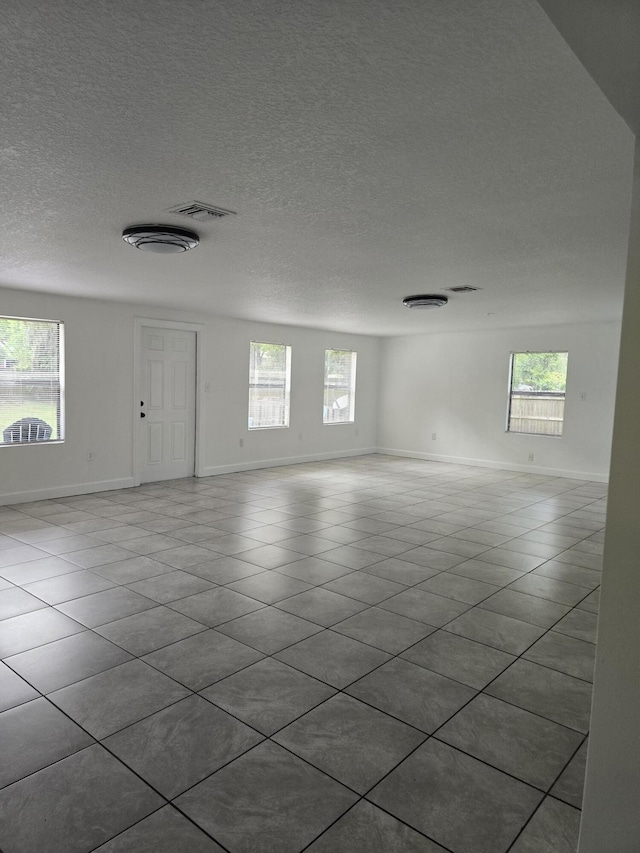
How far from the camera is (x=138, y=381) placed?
7.00 metres

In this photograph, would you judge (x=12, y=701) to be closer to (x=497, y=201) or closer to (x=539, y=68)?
(x=539, y=68)

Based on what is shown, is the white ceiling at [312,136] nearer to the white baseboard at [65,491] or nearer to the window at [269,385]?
the white baseboard at [65,491]

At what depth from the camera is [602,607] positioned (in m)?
1.42

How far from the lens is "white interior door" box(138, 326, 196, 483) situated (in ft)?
23.7

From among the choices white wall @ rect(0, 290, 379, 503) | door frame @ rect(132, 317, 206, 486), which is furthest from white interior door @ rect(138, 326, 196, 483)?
white wall @ rect(0, 290, 379, 503)

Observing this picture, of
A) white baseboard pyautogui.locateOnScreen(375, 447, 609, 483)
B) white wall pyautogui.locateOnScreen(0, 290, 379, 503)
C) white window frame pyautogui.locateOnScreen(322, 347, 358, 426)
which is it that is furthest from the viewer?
white window frame pyautogui.locateOnScreen(322, 347, 358, 426)

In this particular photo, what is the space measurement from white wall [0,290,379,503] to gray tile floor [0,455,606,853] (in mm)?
1253

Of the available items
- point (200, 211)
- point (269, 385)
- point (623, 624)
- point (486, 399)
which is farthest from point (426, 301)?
point (623, 624)

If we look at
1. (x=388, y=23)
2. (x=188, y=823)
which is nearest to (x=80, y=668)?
(x=188, y=823)

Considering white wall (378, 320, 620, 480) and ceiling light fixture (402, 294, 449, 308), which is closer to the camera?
ceiling light fixture (402, 294, 449, 308)

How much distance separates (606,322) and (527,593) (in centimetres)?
551

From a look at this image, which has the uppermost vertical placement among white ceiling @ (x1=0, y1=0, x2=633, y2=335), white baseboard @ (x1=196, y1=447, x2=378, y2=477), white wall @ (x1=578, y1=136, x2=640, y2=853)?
white ceiling @ (x1=0, y1=0, x2=633, y2=335)

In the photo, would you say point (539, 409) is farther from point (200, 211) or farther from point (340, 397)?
point (200, 211)

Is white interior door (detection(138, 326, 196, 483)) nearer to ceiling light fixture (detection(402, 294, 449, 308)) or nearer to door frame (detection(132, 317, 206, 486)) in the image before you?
door frame (detection(132, 317, 206, 486))
